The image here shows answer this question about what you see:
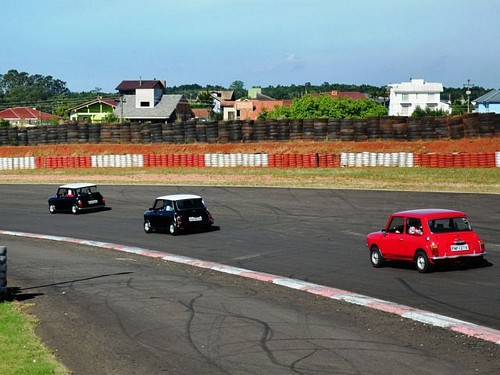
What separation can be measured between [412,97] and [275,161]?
97401 millimetres

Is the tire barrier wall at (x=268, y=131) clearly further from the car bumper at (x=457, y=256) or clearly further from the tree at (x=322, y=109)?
the car bumper at (x=457, y=256)

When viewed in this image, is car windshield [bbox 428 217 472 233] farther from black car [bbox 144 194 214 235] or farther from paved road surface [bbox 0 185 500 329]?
black car [bbox 144 194 214 235]

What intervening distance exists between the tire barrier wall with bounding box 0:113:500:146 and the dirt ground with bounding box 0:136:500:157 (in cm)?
41

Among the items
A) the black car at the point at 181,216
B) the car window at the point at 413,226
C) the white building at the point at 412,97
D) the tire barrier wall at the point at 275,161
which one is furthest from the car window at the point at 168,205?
the white building at the point at 412,97

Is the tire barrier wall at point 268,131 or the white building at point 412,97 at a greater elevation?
the white building at point 412,97

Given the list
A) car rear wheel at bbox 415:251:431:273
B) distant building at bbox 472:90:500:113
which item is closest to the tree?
distant building at bbox 472:90:500:113

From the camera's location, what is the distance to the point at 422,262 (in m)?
18.5

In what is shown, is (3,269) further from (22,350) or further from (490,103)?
(490,103)

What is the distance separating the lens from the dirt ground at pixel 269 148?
5434 cm

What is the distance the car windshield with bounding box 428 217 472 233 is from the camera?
18578mm

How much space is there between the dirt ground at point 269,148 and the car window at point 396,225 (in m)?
34.7

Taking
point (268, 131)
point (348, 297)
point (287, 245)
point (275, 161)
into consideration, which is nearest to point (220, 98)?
point (268, 131)

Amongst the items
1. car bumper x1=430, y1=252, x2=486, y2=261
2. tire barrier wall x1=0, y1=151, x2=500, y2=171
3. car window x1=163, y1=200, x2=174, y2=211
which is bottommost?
car bumper x1=430, y1=252, x2=486, y2=261

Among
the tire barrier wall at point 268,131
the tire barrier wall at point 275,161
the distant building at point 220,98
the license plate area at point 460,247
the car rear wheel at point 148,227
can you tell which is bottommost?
the car rear wheel at point 148,227
